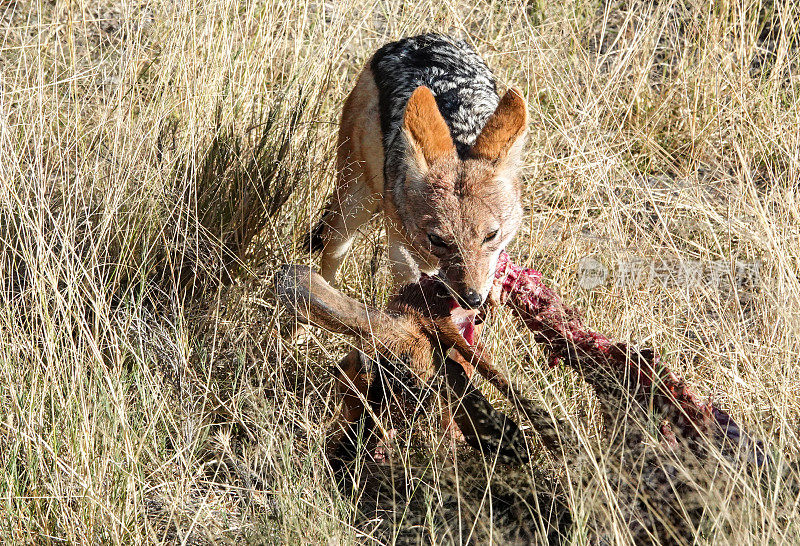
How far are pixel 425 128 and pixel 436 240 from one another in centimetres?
48

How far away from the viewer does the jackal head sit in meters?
3.36

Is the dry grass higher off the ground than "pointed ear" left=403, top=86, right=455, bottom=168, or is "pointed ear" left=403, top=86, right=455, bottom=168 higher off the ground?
"pointed ear" left=403, top=86, right=455, bottom=168

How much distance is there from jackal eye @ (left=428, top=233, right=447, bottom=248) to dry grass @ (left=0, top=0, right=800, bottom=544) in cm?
29

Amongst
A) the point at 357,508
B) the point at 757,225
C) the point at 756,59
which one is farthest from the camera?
the point at 756,59

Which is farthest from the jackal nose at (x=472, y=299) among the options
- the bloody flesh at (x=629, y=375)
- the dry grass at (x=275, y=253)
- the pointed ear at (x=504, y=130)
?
the pointed ear at (x=504, y=130)

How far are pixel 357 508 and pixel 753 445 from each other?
4.14 feet

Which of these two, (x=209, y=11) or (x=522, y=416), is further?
(x=209, y=11)

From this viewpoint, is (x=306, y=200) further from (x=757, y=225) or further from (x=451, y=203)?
(x=757, y=225)

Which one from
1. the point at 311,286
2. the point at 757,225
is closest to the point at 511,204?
the point at 757,225

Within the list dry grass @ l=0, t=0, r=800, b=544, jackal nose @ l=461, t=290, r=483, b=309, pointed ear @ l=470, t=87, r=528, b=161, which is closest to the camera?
dry grass @ l=0, t=0, r=800, b=544

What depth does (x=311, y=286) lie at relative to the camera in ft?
8.20

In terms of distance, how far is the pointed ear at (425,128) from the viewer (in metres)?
3.42
